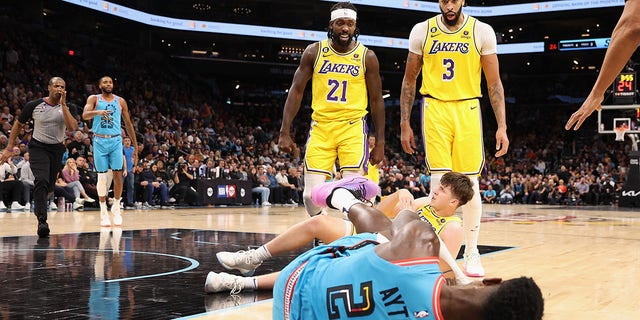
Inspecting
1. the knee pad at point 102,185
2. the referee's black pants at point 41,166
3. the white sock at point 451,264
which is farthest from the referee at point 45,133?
the white sock at point 451,264

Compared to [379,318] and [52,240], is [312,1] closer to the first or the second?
[52,240]

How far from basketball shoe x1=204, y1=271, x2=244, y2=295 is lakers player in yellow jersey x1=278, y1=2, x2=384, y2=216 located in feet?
5.73

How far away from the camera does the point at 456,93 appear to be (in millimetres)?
5516

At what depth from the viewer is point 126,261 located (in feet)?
19.1

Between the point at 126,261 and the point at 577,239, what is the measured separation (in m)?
5.73

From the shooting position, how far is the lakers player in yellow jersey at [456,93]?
5438mm

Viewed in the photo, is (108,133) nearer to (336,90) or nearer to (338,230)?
(336,90)

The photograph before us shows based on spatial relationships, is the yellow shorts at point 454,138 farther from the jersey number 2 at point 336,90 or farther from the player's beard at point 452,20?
the jersey number 2 at point 336,90

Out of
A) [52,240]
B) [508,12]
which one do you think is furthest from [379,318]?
[508,12]

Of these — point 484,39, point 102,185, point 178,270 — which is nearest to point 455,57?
point 484,39

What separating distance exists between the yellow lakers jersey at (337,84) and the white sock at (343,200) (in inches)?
118

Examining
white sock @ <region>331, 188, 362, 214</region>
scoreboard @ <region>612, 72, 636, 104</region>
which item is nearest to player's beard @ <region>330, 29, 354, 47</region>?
white sock @ <region>331, 188, 362, 214</region>

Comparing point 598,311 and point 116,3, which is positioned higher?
point 116,3

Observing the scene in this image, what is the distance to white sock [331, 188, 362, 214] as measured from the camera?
3.01 meters
